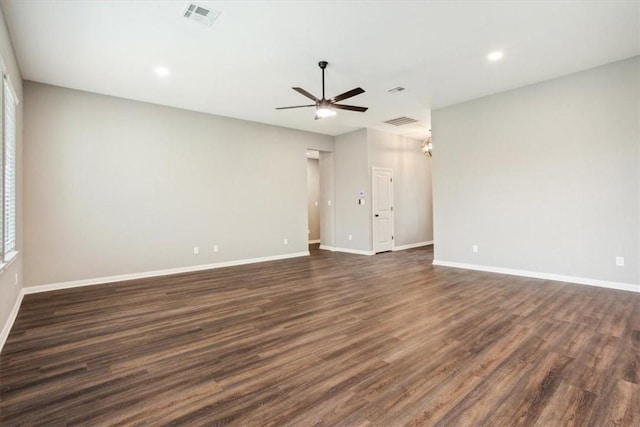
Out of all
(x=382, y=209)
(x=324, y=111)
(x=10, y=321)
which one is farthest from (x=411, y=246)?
(x=10, y=321)

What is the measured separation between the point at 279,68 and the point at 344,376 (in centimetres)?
391

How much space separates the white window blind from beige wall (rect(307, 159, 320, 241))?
7089mm

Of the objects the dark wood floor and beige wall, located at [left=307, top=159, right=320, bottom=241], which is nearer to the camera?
the dark wood floor

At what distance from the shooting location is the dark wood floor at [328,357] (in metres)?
1.83

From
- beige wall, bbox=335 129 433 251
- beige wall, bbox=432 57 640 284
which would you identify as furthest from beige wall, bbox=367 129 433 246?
beige wall, bbox=432 57 640 284

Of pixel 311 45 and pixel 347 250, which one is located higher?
pixel 311 45

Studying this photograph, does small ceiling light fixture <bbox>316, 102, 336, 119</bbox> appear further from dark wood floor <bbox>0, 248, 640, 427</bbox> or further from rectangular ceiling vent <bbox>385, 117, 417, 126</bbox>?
rectangular ceiling vent <bbox>385, 117, 417, 126</bbox>

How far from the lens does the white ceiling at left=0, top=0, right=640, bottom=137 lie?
10.2ft

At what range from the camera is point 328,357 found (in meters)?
2.48

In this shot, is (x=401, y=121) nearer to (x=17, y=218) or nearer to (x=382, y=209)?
(x=382, y=209)

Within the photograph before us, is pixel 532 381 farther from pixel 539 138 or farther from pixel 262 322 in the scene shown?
A: pixel 539 138

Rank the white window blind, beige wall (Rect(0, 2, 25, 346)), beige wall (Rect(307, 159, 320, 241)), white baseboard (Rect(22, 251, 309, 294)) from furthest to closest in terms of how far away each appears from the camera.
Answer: beige wall (Rect(307, 159, 320, 241))
white baseboard (Rect(22, 251, 309, 294))
the white window blind
beige wall (Rect(0, 2, 25, 346))

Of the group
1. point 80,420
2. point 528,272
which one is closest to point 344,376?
point 80,420

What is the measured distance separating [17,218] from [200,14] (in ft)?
11.5
